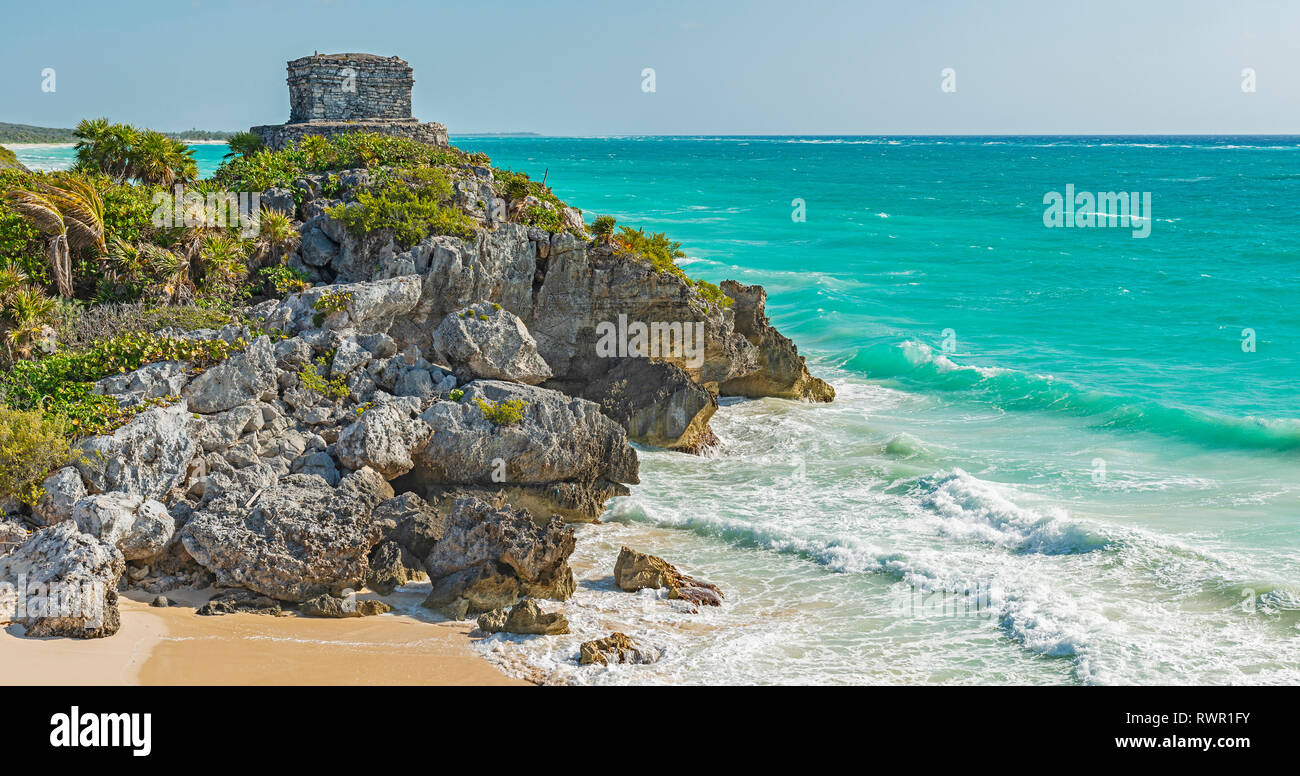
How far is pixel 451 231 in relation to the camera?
786 inches

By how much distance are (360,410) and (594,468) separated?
392 cm

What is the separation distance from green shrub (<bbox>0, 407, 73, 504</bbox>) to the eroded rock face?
5237 mm

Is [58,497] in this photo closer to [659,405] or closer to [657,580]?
[657,580]

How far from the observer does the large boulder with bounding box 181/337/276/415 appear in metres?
15.5

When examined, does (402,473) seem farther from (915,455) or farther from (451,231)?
(915,455)

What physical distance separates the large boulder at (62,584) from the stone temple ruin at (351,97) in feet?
53.4

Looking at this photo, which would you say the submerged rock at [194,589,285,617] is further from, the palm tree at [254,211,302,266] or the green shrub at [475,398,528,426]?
the palm tree at [254,211,302,266]

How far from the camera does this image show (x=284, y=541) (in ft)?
43.6

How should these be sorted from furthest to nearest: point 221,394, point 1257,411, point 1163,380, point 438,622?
1. point 1163,380
2. point 1257,411
3. point 221,394
4. point 438,622

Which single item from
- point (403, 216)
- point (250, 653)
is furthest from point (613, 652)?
point (403, 216)

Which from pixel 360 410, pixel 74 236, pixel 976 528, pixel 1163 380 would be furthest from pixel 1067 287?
pixel 74 236

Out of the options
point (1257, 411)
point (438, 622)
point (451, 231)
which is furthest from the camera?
point (1257, 411)

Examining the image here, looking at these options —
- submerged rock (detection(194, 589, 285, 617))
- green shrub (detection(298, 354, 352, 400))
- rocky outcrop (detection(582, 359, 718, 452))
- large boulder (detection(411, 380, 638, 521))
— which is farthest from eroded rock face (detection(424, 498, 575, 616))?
rocky outcrop (detection(582, 359, 718, 452))
